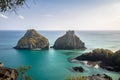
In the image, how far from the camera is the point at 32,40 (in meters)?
134

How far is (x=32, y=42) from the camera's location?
130 meters

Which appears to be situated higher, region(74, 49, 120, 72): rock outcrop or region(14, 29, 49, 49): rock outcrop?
region(14, 29, 49, 49): rock outcrop

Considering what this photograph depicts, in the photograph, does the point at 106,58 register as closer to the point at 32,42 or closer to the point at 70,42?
the point at 70,42

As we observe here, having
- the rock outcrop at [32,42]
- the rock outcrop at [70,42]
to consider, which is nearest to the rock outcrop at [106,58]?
the rock outcrop at [70,42]

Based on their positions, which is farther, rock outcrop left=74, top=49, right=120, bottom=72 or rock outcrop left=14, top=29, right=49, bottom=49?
rock outcrop left=14, top=29, right=49, bottom=49

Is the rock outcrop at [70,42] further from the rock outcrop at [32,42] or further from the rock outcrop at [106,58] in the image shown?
the rock outcrop at [106,58]

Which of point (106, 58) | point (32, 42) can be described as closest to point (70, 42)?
point (32, 42)

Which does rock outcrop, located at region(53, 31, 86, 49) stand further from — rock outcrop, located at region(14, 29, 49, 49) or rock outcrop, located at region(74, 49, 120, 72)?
rock outcrop, located at region(74, 49, 120, 72)

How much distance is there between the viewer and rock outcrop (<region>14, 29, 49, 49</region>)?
420 ft

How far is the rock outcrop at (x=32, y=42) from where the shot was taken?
12788cm

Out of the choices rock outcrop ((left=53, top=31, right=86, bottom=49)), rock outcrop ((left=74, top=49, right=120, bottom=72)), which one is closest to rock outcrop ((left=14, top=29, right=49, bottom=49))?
rock outcrop ((left=53, top=31, right=86, bottom=49))

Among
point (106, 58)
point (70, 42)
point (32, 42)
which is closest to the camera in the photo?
point (106, 58)

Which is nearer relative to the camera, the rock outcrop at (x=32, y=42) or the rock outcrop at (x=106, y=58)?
the rock outcrop at (x=106, y=58)

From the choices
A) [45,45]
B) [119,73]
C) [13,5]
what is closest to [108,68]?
[119,73]
